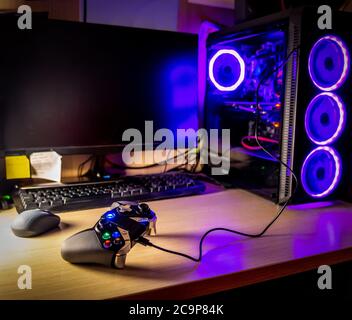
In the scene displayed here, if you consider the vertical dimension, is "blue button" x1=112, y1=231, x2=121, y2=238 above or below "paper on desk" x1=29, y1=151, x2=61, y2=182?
below

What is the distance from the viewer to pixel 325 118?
0.92 meters

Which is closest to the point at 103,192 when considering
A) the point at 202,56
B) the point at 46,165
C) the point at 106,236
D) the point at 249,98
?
the point at 46,165

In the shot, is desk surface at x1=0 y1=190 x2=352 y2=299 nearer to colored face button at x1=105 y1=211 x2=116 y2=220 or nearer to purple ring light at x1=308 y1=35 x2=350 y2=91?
colored face button at x1=105 y1=211 x2=116 y2=220

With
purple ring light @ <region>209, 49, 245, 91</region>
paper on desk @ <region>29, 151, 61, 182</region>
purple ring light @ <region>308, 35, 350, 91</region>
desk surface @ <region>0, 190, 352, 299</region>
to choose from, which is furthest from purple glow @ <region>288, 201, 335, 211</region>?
paper on desk @ <region>29, 151, 61, 182</region>

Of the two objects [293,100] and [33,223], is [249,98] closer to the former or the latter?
[293,100]

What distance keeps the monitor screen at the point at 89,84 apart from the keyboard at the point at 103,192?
12 cm

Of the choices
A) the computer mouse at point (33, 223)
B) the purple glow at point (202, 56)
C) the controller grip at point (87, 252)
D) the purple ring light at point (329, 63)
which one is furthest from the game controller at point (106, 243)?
the purple glow at point (202, 56)

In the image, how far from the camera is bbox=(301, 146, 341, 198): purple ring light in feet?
2.97

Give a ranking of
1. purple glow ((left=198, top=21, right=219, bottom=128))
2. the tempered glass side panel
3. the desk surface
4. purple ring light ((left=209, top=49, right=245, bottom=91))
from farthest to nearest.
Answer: purple glow ((left=198, top=21, right=219, bottom=128)) → purple ring light ((left=209, top=49, right=245, bottom=91)) → the tempered glass side panel → the desk surface

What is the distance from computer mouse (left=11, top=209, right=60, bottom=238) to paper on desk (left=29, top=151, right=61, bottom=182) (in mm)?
269

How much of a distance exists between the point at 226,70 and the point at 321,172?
0.40m

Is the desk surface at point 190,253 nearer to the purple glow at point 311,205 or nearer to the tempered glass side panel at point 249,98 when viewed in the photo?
the purple glow at point 311,205

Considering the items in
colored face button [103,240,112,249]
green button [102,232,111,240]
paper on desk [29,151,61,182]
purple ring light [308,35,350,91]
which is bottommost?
colored face button [103,240,112,249]

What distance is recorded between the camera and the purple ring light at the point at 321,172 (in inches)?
35.6
